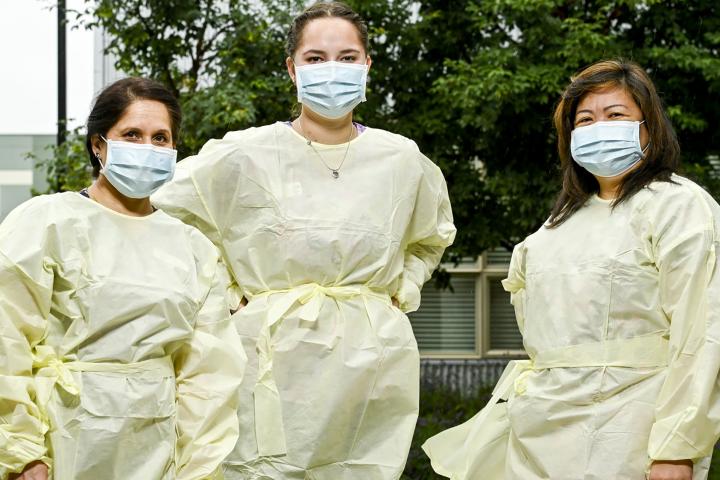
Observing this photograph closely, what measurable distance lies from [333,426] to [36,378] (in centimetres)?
112

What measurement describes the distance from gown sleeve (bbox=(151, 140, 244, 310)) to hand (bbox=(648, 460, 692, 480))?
4.90ft

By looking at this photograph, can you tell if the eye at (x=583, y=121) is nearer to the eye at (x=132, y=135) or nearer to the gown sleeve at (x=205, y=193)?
the gown sleeve at (x=205, y=193)

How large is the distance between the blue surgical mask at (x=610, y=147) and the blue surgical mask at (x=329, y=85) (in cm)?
77

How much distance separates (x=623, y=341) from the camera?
3494 millimetres

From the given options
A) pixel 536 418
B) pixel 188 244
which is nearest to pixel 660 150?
pixel 536 418

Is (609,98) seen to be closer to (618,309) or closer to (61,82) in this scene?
(618,309)

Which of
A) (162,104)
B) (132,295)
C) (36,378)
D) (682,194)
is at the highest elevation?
(162,104)

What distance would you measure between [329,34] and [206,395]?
1.31 meters

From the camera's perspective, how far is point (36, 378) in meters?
3.05

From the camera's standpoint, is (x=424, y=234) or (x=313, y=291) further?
(x=424, y=234)

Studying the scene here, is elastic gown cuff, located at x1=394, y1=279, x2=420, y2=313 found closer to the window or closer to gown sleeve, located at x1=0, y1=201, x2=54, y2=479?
gown sleeve, located at x1=0, y1=201, x2=54, y2=479

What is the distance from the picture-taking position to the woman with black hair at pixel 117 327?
9.88 ft

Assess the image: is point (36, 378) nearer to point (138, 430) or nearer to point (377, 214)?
point (138, 430)

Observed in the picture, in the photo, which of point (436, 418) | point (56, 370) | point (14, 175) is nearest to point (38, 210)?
point (56, 370)
